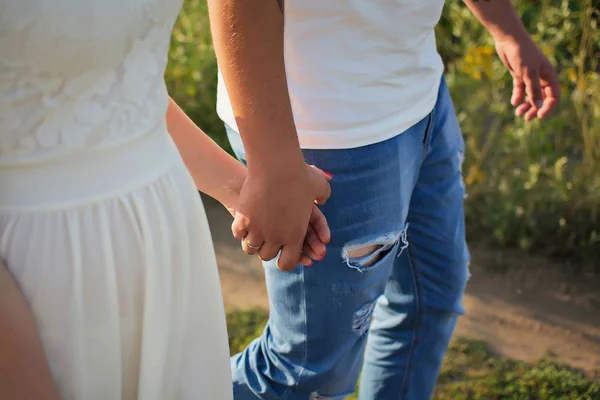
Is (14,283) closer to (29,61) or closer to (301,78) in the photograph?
(29,61)

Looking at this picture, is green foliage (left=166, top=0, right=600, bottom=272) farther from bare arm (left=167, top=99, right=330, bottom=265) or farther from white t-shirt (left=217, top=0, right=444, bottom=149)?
bare arm (left=167, top=99, right=330, bottom=265)

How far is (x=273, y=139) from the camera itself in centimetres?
125

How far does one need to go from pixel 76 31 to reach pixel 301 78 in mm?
563

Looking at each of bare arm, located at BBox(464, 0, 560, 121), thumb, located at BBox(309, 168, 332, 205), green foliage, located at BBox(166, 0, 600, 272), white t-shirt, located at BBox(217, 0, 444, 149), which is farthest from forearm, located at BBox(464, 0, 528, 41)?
green foliage, located at BBox(166, 0, 600, 272)

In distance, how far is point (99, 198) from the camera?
3.33 ft

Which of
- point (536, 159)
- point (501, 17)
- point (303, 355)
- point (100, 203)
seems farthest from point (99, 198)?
point (536, 159)

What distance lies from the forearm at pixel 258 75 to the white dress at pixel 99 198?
151mm

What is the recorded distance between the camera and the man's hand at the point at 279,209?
1.26 metres

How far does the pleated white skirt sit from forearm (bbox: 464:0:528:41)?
111 cm

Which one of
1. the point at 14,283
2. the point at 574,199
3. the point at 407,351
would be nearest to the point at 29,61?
the point at 14,283

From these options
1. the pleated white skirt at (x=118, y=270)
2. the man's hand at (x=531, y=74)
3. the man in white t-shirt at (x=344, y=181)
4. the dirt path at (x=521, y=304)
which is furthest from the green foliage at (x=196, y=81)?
the pleated white skirt at (x=118, y=270)

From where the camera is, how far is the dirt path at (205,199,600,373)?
8.53 feet

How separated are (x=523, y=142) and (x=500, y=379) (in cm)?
106

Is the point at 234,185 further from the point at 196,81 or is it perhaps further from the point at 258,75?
the point at 196,81
